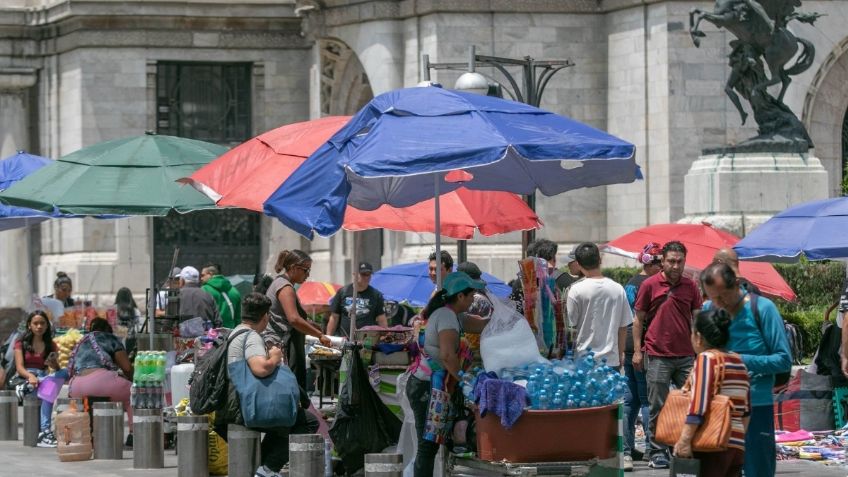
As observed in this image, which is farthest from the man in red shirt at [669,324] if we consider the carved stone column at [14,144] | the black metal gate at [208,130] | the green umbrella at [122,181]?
the carved stone column at [14,144]

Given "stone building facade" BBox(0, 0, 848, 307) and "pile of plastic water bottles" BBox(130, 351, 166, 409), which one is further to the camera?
"stone building facade" BBox(0, 0, 848, 307)

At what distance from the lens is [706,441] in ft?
33.5

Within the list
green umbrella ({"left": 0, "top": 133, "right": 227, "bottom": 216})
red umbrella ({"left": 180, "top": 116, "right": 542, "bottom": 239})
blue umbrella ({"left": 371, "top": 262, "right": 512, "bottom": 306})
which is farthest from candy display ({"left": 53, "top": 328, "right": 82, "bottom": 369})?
red umbrella ({"left": 180, "top": 116, "right": 542, "bottom": 239})

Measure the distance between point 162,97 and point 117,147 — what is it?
1830cm

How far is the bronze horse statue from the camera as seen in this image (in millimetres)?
22203

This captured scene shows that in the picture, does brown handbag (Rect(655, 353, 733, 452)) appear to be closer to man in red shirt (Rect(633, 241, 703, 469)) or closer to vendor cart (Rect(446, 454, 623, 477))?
vendor cart (Rect(446, 454, 623, 477))

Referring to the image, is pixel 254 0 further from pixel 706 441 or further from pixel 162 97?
pixel 706 441

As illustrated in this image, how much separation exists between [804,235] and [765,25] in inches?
244

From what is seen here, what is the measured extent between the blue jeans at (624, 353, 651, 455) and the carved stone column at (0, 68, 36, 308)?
22753 mm

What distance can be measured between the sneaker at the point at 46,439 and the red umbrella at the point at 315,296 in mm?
6456

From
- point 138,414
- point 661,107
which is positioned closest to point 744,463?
point 138,414

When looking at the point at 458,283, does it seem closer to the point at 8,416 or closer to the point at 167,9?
the point at 8,416

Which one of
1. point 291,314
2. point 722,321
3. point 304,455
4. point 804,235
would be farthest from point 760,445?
point 804,235

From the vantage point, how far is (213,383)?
13508 mm
